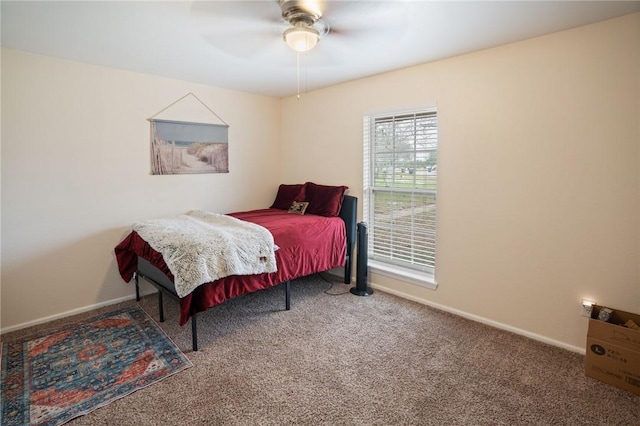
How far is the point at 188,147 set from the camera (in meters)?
3.67

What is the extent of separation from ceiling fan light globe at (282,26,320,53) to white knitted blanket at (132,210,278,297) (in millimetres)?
1462

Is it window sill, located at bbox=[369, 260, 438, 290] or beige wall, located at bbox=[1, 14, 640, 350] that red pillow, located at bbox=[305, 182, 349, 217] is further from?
window sill, located at bbox=[369, 260, 438, 290]

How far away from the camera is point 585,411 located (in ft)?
5.91

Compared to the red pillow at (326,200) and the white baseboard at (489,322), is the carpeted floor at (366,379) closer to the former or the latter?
the white baseboard at (489,322)

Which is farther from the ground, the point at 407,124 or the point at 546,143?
the point at 407,124

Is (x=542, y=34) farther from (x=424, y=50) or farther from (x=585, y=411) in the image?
(x=585, y=411)

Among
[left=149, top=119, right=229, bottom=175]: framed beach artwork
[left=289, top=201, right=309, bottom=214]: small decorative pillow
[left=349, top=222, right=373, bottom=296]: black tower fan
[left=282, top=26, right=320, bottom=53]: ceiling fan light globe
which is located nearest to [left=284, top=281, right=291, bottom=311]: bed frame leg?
[left=349, top=222, right=373, bottom=296]: black tower fan

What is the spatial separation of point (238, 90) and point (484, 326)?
3.61m

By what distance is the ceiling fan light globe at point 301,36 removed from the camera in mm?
2121

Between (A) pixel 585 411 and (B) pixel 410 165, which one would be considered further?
(B) pixel 410 165

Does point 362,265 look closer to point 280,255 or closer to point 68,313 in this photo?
point 280,255

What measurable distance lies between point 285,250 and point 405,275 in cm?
124

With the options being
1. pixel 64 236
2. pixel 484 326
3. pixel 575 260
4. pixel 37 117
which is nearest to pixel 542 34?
pixel 575 260

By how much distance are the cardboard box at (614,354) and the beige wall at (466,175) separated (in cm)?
32
